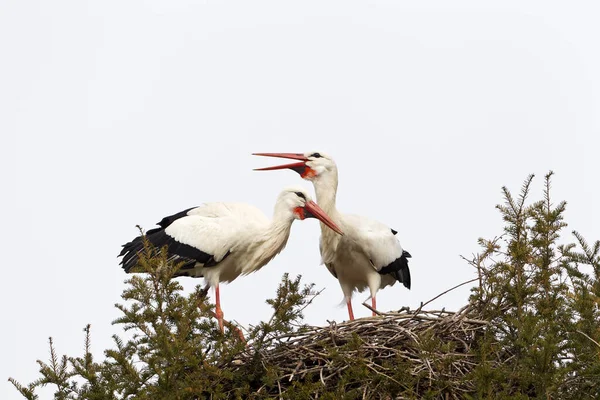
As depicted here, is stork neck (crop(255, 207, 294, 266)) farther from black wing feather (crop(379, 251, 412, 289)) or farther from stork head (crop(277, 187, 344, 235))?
black wing feather (crop(379, 251, 412, 289))

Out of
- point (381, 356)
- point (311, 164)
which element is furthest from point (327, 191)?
point (381, 356)

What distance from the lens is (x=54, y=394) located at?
5.55 m

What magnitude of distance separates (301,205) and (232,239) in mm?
690

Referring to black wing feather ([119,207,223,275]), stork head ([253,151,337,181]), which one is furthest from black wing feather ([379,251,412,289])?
black wing feather ([119,207,223,275])

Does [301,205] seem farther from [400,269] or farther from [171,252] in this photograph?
[400,269]

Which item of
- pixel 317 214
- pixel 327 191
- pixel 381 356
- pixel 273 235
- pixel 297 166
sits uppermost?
pixel 297 166

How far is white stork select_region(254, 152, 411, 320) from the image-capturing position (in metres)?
9.05

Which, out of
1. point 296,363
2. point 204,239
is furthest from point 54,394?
point 204,239

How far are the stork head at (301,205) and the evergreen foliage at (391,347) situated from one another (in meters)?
1.97

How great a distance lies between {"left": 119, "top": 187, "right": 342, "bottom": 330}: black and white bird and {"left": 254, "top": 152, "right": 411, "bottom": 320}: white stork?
0.68 feet

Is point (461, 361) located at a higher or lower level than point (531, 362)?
higher

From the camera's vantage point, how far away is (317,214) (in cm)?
873

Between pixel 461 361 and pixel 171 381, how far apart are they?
7.08 ft

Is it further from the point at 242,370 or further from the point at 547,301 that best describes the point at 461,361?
the point at 242,370
